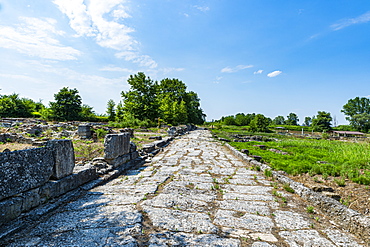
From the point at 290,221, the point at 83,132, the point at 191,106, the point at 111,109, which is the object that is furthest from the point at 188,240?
the point at 191,106

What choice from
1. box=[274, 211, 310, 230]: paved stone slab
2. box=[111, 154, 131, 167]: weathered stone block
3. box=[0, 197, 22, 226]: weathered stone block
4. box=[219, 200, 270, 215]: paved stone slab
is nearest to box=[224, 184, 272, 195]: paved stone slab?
box=[219, 200, 270, 215]: paved stone slab

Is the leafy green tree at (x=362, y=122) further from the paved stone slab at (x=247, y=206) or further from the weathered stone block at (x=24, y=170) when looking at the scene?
the weathered stone block at (x=24, y=170)

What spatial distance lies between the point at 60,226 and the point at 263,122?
35930mm

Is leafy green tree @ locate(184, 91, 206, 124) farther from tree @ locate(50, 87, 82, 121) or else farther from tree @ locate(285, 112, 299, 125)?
tree @ locate(285, 112, 299, 125)

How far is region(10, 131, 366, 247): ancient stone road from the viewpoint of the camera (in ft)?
6.75

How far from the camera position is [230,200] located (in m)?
3.32

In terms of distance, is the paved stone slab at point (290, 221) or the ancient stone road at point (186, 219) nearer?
the ancient stone road at point (186, 219)

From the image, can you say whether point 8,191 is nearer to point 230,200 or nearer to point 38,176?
point 38,176

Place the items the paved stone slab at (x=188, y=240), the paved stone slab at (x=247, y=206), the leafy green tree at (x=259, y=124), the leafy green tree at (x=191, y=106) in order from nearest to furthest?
the paved stone slab at (x=188, y=240), the paved stone slab at (x=247, y=206), the leafy green tree at (x=259, y=124), the leafy green tree at (x=191, y=106)

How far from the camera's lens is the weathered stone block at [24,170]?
227cm

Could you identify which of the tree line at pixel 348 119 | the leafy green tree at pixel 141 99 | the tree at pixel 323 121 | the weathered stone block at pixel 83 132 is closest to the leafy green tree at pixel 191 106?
the tree line at pixel 348 119

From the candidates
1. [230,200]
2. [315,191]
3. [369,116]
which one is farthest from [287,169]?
[369,116]

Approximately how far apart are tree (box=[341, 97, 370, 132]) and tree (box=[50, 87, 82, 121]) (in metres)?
75.1

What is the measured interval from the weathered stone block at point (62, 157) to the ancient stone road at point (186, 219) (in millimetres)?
563
